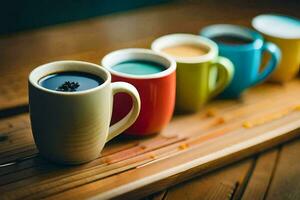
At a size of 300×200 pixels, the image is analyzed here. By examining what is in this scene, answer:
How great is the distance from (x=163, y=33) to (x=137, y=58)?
0.29 metres

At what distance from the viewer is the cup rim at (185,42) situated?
73 centimetres

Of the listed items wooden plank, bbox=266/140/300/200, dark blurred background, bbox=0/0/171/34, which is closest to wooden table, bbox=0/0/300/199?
wooden plank, bbox=266/140/300/200

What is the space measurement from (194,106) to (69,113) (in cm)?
26

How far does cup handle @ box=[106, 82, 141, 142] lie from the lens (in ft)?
2.03

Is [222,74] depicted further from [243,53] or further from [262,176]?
[262,176]

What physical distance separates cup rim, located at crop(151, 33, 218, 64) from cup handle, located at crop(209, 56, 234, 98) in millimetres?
15

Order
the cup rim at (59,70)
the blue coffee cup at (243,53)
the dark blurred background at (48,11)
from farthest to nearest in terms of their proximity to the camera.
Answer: the dark blurred background at (48,11) < the blue coffee cup at (243,53) < the cup rim at (59,70)

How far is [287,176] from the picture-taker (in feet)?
2.28

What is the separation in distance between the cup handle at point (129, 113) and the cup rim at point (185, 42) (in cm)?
12

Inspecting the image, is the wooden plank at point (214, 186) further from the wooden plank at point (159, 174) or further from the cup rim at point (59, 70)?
the cup rim at point (59, 70)

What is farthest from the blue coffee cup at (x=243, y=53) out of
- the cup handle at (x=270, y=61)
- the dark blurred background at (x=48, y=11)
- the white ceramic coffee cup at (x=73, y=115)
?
the dark blurred background at (x=48, y=11)

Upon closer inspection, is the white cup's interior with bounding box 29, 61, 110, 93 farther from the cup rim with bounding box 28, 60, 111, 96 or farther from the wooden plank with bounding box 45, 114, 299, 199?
the wooden plank with bounding box 45, 114, 299, 199

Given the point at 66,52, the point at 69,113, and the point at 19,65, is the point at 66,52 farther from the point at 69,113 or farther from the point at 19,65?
the point at 69,113

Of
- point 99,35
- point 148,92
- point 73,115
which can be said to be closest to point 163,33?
point 99,35
